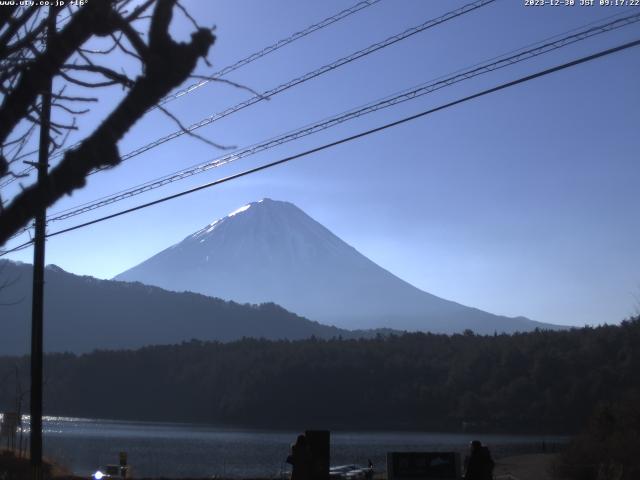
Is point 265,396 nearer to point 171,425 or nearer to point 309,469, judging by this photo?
point 171,425

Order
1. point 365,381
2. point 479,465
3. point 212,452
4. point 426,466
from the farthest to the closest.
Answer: point 365,381 < point 212,452 < point 426,466 < point 479,465

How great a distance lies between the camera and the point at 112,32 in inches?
167

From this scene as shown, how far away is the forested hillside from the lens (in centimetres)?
9338

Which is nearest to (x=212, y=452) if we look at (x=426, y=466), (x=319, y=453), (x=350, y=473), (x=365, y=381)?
(x=350, y=473)

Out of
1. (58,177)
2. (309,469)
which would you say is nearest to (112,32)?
(58,177)

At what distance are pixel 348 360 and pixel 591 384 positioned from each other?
113 feet

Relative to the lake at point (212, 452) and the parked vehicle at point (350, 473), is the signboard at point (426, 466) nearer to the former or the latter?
the parked vehicle at point (350, 473)

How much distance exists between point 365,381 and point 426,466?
3709 inches

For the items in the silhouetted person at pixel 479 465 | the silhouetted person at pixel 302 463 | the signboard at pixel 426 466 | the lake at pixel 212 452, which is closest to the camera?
the silhouetted person at pixel 302 463

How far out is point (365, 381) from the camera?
110 meters

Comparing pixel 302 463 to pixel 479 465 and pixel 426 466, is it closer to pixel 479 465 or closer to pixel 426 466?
pixel 479 465

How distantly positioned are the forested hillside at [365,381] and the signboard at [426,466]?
226 feet

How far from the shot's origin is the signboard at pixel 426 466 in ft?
54.9

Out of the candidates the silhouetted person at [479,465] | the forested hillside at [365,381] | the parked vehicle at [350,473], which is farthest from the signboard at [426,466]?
the forested hillside at [365,381]
